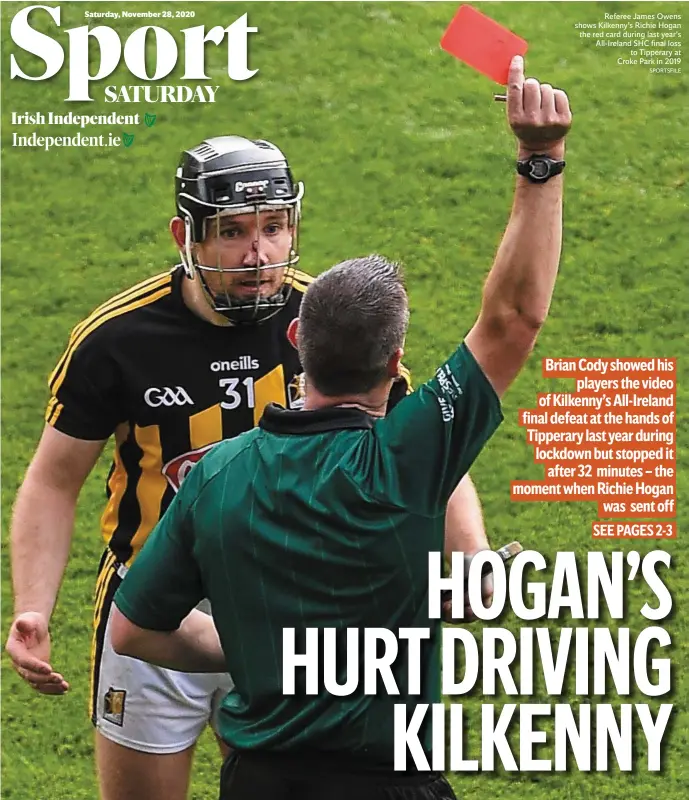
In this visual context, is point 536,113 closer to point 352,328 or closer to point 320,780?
point 352,328

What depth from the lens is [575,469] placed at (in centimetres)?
564

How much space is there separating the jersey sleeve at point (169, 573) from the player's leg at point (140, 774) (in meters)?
1.06

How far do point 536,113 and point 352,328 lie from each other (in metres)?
0.49

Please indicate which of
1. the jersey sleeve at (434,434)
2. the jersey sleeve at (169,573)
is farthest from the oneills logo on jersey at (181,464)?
the jersey sleeve at (434,434)

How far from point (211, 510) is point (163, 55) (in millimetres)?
2931

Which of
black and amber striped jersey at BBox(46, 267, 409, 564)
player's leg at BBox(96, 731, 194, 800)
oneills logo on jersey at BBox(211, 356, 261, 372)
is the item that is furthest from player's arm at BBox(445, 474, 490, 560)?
player's leg at BBox(96, 731, 194, 800)

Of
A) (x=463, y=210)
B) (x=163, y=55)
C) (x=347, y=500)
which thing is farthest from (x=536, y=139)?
(x=463, y=210)

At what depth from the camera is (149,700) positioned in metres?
3.83

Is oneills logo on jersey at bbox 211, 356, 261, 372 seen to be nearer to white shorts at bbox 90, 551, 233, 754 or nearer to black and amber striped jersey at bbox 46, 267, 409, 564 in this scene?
black and amber striped jersey at bbox 46, 267, 409, 564

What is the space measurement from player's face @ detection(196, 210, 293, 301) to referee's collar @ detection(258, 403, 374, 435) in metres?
0.87

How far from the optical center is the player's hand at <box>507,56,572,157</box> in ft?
8.34

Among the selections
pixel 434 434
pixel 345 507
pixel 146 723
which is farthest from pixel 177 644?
pixel 146 723

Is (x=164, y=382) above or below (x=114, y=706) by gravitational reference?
above

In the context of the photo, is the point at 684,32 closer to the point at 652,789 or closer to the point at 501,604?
the point at 652,789
